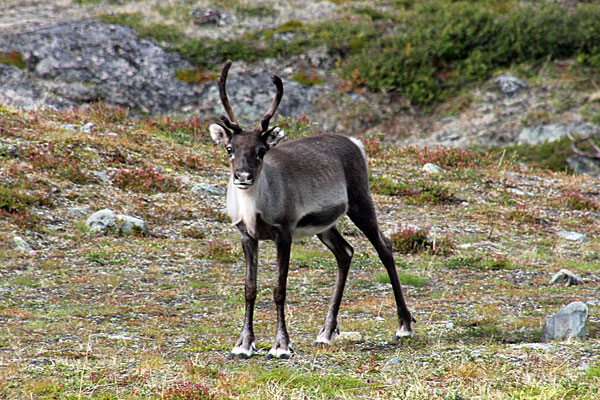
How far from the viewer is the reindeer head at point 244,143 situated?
782 centimetres

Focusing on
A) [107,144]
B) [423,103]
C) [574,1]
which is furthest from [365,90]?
[107,144]

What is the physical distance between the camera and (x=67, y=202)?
15.1m

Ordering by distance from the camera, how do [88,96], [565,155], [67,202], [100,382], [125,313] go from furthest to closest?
1. [88,96]
2. [565,155]
3. [67,202]
4. [125,313]
5. [100,382]

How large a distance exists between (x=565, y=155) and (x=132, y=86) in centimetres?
1675

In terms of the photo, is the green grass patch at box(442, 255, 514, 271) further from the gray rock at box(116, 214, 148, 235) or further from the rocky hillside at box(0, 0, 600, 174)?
the rocky hillside at box(0, 0, 600, 174)

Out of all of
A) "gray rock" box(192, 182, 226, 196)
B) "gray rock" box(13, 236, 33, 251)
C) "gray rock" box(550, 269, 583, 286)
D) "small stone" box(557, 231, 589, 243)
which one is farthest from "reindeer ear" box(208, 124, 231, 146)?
"small stone" box(557, 231, 589, 243)

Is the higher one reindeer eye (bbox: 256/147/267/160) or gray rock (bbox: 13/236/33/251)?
reindeer eye (bbox: 256/147/267/160)

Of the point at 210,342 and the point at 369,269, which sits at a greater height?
the point at 210,342

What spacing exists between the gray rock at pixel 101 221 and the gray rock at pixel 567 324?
8902mm

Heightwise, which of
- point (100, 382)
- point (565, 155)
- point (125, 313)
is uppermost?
point (100, 382)

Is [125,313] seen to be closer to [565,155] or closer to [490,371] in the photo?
[490,371]

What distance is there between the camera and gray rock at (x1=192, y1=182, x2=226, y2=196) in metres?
17.0

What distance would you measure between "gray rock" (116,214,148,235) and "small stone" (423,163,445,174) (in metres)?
9.57

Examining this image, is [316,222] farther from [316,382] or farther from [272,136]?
[316,382]
